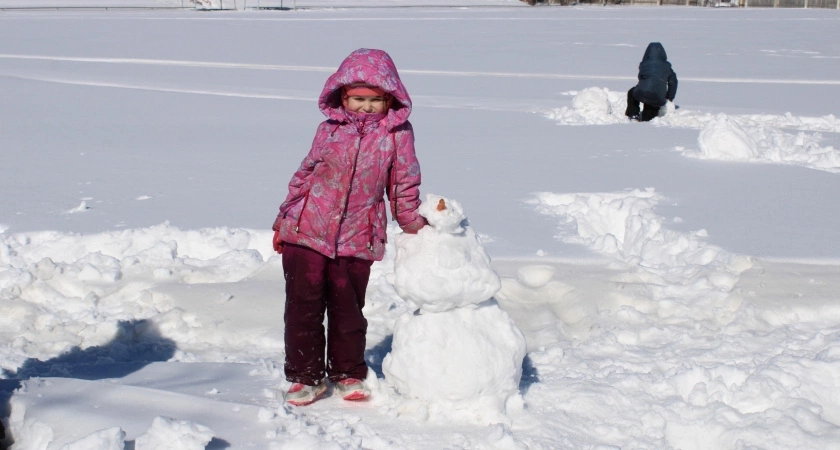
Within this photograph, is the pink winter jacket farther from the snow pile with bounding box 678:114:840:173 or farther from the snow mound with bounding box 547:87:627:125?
the snow mound with bounding box 547:87:627:125

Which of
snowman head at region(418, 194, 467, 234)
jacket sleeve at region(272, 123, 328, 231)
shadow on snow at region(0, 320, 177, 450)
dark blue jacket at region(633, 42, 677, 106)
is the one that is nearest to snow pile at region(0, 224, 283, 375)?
shadow on snow at region(0, 320, 177, 450)

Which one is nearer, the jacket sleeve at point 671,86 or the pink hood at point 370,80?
the pink hood at point 370,80

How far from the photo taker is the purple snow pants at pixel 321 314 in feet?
9.26

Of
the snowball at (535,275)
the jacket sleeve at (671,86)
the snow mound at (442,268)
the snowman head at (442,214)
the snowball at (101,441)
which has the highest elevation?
the snowman head at (442,214)

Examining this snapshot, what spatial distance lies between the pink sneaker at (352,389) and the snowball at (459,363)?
140mm

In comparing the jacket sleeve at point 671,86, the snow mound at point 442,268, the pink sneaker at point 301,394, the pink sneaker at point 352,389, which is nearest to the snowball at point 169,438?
the pink sneaker at point 301,394

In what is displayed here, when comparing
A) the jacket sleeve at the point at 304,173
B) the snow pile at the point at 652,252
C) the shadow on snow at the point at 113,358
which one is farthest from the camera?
the snow pile at the point at 652,252

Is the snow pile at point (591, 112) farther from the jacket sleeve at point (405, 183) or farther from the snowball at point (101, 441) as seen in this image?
the snowball at point (101, 441)

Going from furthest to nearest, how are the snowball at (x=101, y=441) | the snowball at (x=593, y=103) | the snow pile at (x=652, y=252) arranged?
1. the snowball at (x=593, y=103)
2. the snow pile at (x=652, y=252)
3. the snowball at (x=101, y=441)

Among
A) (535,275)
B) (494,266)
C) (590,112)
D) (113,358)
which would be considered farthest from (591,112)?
(113,358)

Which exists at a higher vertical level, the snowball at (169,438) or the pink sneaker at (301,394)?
the snowball at (169,438)

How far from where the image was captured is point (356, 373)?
293cm

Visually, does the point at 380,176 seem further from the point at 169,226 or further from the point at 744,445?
the point at 169,226

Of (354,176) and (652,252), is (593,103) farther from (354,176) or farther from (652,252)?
(354,176)
